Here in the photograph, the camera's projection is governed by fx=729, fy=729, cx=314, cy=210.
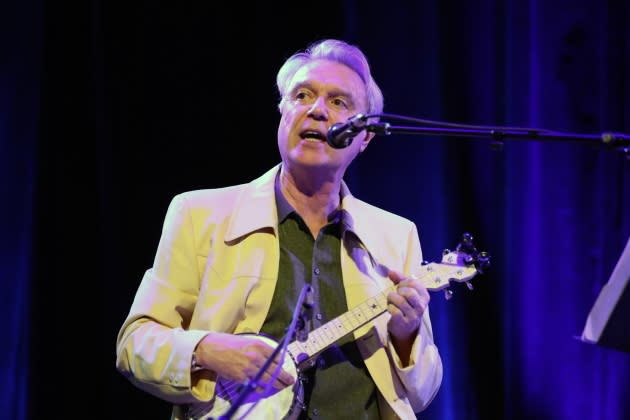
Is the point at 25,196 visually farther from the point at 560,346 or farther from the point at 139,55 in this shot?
the point at 560,346

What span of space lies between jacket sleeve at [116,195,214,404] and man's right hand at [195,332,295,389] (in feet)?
0.15

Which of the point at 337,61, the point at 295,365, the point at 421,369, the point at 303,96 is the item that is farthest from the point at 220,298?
the point at 337,61

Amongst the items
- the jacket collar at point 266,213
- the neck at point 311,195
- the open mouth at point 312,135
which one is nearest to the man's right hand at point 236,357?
the jacket collar at point 266,213

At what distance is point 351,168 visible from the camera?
3.72 meters

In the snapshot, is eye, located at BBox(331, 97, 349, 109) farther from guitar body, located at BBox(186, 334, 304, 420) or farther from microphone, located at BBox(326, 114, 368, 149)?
guitar body, located at BBox(186, 334, 304, 420)

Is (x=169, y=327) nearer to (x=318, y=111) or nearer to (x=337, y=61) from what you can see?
(x=318, y=111)

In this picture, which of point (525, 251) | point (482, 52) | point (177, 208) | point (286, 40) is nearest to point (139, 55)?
point (286, 40)

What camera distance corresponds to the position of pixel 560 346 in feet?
11.1

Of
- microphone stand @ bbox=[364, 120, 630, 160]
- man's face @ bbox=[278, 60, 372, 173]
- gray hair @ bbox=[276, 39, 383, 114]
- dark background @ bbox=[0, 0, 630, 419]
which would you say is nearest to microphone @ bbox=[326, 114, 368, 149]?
microphone stand @ bbox=[364, 120, 630, 160]

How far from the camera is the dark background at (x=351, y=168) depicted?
3.18 meters

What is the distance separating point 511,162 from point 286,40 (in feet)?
4.16

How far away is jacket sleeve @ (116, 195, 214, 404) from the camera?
91.4 inches

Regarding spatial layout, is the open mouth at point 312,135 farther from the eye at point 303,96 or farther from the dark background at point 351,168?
the dark background at point 351,168

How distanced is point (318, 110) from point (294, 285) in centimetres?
65
